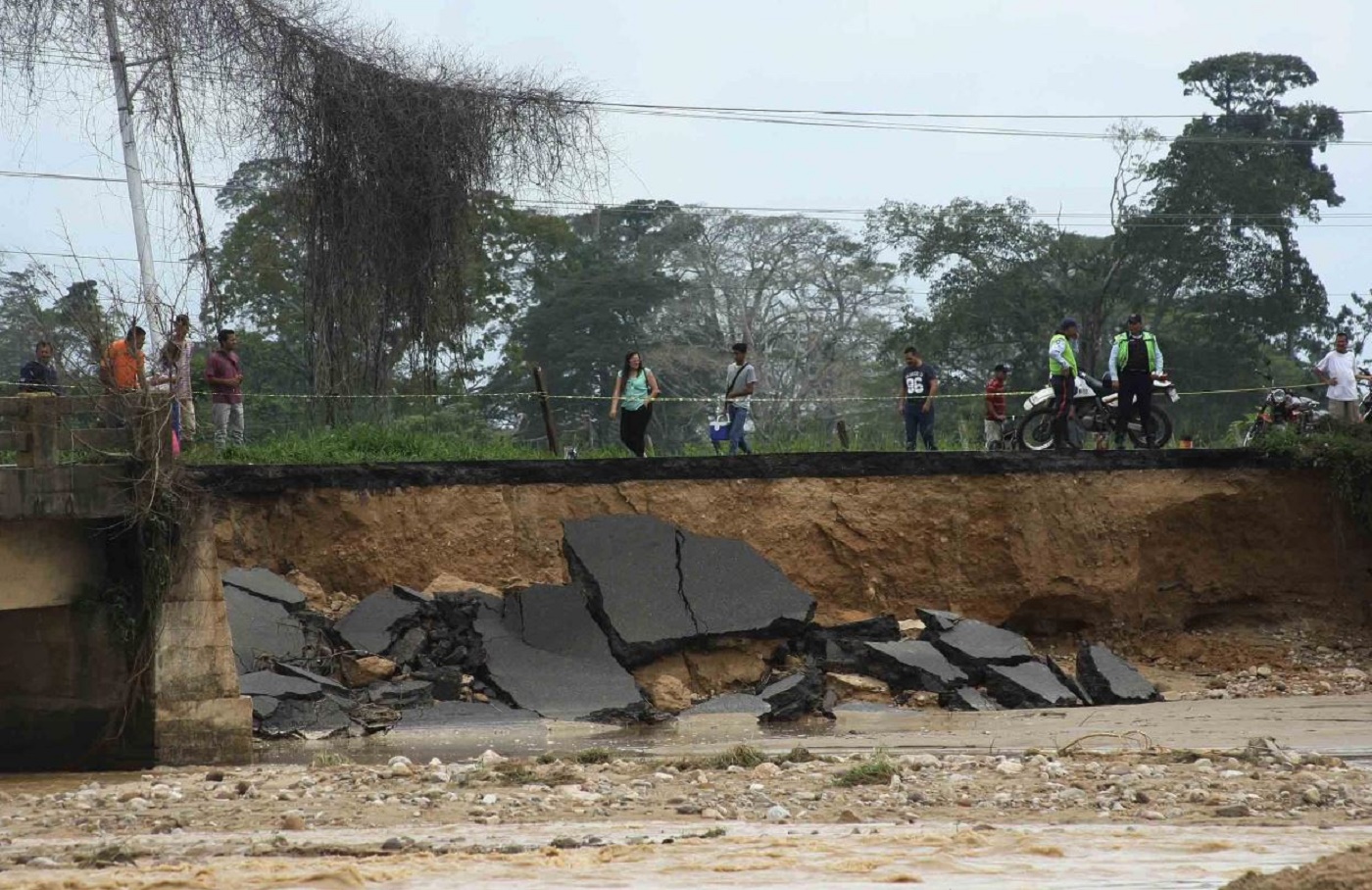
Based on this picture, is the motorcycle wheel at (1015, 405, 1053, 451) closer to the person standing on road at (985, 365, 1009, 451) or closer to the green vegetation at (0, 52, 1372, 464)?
the person standing on road at (985, 365, 1009, 451)

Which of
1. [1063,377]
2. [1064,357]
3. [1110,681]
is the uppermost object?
[1064,357]

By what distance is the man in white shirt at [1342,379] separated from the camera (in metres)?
22.6

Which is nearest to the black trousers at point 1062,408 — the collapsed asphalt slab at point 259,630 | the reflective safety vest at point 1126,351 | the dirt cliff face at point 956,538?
the dirt cliff face at point 956,538

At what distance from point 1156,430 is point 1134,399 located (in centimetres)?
110

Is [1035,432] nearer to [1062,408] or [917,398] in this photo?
[1062,408]

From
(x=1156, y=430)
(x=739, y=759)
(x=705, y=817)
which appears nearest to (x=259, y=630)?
(x=739, y=759)

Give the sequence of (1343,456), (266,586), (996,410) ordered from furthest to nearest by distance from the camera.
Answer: (996,410), (1343,456), (266,586)

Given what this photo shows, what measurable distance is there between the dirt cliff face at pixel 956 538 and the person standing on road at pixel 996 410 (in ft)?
4.30

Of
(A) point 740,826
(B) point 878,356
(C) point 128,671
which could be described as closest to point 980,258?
(B) point 878,356

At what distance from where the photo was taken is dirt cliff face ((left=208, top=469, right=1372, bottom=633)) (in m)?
20.5

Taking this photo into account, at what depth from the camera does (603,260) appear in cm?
4547

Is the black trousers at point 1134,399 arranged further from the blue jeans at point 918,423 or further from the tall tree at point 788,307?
the tall tree at point 788,307

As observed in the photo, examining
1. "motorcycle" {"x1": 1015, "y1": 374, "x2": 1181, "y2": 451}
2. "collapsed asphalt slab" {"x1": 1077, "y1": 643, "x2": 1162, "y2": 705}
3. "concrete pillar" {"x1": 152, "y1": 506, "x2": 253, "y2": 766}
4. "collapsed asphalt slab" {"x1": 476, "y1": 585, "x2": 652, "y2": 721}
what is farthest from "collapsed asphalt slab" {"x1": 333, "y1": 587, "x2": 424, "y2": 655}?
"motorcycle" {"x1": 1015, "y1": 374, "x2": 1181, "y2": 451}

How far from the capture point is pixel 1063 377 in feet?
72.2
